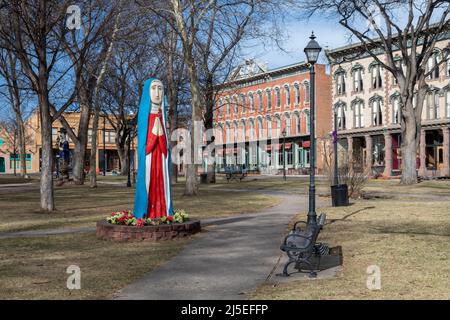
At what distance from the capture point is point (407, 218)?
14336mm

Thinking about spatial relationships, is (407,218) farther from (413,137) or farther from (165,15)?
(413,137)

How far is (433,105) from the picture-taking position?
158ft

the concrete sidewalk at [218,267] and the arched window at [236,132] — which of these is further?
the arched window at [236,132]

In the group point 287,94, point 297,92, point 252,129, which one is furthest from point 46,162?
point 252,129

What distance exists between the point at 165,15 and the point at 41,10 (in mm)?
9890

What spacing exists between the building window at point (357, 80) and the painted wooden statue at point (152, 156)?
46.4 m

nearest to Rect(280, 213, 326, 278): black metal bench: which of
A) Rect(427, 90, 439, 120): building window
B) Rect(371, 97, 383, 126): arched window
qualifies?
Rect(427, 90, 439, 120): building window

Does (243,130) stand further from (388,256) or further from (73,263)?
(73,263)

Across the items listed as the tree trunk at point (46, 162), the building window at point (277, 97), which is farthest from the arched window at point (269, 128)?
the tree trunk at point (46, 162)

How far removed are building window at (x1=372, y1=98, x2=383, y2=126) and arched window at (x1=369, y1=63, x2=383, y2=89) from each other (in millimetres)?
1509

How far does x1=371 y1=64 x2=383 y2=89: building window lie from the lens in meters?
53.0

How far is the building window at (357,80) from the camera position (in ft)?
182

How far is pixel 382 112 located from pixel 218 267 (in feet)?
157

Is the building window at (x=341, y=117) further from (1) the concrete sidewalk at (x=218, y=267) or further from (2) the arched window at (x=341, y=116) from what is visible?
(1) the concrete sidewalk at (x=218, y=267)
